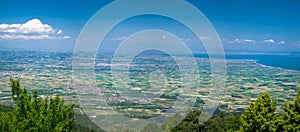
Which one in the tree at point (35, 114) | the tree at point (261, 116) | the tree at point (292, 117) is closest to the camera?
the tree at point (292, 117)

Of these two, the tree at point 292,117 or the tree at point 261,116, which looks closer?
the tree at point 292,117

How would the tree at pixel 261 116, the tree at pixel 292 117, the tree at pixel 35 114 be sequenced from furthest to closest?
the tree at pixel 261 116
the tree at pixel 35 114
the tree at pixel 292 117

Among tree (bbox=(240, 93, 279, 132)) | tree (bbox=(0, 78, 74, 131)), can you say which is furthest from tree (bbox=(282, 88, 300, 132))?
tree (bbox=(0, 78, 74, 131))

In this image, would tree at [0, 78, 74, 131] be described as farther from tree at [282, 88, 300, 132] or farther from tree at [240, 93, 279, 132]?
tree at [282, 88, 300, 132]

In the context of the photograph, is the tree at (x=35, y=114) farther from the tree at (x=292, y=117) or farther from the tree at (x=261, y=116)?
the tree at (x=292, y=117)

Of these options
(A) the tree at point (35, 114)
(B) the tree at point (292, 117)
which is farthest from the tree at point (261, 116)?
(A) the tree at point (35, 114)

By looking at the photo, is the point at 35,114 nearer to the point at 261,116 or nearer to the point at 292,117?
the point at 261,116
